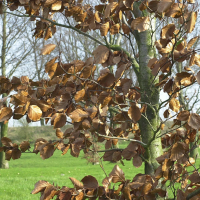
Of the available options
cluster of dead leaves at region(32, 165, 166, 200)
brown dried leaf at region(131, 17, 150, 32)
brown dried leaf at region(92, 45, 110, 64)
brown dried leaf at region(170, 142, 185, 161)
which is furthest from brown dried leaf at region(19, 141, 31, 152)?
brown dried leaf at region(131, 17, 150, 32)

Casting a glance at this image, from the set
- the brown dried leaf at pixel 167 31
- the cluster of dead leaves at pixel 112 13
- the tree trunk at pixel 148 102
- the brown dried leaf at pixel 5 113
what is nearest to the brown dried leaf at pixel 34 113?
the brown dried leaf at pixel 5 113

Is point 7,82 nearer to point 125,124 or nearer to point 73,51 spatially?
point 125,124

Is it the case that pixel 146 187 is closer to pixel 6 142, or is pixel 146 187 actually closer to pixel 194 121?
pixel 194 121

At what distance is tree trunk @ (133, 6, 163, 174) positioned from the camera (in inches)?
85.4

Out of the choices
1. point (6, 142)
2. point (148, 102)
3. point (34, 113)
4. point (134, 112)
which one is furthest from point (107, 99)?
point (6, 142)

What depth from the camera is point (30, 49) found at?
15.3 meters

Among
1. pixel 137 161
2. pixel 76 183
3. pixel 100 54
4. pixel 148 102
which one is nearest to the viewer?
pixel 76 183

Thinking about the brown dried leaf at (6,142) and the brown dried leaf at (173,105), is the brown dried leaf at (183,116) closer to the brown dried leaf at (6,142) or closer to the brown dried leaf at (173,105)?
the brown dried leaf at (173,105)

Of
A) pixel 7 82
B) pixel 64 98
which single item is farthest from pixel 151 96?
pixel 7 82

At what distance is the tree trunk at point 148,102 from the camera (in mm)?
2168

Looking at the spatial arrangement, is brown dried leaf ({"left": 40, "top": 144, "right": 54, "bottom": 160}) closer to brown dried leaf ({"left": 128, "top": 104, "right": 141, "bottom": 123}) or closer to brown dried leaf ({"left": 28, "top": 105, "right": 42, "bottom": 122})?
brown dried leaf ({"left": 28, "top": 105, "right": 42, "bottom": 122})

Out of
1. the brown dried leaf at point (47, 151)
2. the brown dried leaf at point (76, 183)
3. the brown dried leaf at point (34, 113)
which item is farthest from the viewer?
the brown dried leaf at point (47, 151)

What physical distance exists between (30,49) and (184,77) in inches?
583

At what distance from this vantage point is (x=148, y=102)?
223cm
